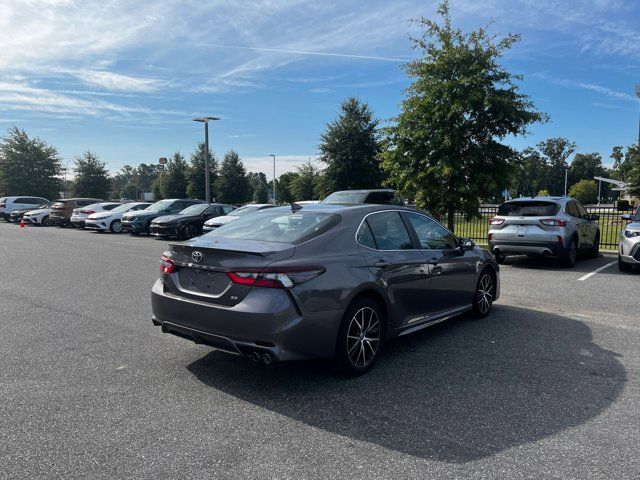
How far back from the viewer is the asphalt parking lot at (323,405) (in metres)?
3.00

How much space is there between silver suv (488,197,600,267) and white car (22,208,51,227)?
27.0 metres

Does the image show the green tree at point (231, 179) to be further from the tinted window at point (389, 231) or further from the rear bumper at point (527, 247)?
the tinted window at point (389, 231)

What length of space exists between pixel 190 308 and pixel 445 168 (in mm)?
Answer: 10535

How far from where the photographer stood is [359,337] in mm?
4422

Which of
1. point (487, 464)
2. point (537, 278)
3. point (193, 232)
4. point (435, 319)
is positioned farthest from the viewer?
point (193, 232)

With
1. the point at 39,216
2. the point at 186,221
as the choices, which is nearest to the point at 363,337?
the point at 186,221

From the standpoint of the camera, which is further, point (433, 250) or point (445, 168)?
point (445, 168)

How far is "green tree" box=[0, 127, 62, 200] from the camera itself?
4372cm

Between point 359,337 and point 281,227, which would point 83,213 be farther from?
point 359,337

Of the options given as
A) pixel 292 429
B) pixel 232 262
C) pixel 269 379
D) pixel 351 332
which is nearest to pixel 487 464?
pixel 292 429

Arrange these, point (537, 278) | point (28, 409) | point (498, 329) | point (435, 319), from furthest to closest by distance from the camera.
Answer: point (537, 278) < point (498, 329) < point (435, 319) < point (28, 409)

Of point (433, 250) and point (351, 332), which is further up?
point (433, 250)

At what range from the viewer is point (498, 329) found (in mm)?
6082

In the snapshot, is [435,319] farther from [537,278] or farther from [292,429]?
[537,278]
